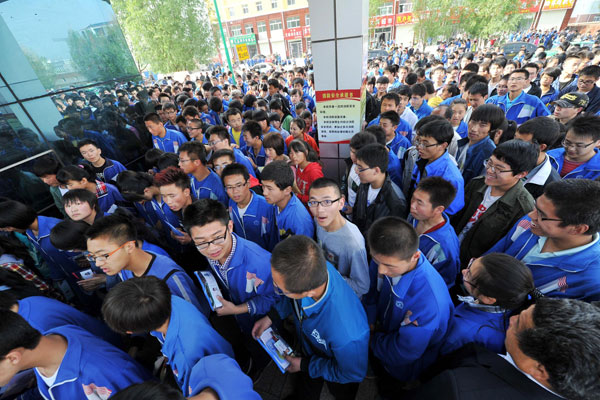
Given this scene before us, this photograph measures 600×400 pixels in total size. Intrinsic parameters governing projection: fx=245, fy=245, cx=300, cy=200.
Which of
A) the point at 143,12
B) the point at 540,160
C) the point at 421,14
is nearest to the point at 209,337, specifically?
the point at 540,160

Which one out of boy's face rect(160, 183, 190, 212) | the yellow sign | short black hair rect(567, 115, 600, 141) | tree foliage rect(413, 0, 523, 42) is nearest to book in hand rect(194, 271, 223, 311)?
boy's face rect(160, 183, 190, 212)

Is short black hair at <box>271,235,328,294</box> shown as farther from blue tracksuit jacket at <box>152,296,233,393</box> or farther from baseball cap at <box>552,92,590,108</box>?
baseball cap at <box>552,92,590,108</box>

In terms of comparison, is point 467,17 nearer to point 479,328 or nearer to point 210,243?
point 479,328

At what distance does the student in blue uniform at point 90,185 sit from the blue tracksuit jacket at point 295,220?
2650 mm

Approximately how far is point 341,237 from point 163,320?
4.85 ft

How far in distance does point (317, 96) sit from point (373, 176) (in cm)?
220

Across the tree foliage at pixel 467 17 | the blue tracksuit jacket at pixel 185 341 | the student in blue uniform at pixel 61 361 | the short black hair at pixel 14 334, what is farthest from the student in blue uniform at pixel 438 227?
the tree foliage at pixel 467 17

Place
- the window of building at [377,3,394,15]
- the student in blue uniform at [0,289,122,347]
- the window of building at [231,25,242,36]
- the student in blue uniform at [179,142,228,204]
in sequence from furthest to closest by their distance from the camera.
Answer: the window of building at [231,25,242,36]
the window of building at [377,3,394,15]
the student in blue uniform at [179,142,228,204]
the student in blue uniform at [0,289,122,347]

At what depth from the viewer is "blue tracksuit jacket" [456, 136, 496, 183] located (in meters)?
3.55

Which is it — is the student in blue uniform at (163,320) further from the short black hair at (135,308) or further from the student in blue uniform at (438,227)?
the student in blue uniform at (438,227)

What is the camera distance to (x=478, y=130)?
11.6 feet

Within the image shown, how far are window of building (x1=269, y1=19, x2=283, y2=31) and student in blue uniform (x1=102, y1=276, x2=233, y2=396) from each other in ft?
141

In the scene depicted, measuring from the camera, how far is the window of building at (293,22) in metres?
34.9

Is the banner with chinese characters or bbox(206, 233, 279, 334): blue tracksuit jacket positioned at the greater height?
the banner with chinese characters
